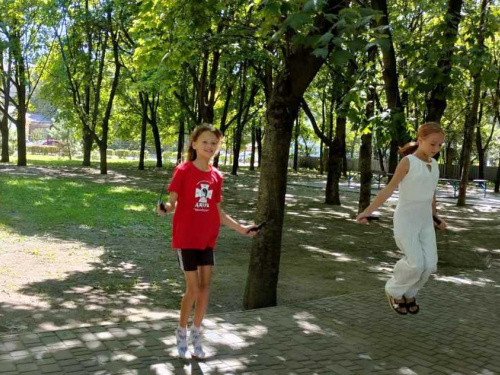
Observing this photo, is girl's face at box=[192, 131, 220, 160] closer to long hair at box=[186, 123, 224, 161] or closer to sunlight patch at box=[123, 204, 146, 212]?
long hair at box=[186, 123, 224, 161]

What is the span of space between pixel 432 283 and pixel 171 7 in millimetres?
5289

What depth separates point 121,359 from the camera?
14.4 feet

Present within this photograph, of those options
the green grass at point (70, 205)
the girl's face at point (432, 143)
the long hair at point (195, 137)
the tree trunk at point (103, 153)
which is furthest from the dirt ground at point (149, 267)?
the tree trunk at point (103, 153)

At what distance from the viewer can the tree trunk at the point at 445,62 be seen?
8.05 metres

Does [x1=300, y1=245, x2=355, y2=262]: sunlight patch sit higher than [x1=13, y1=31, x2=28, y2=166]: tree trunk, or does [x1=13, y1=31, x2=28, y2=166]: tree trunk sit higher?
[x1=13, y1=31, x2=28, y2=166]: tree trunk

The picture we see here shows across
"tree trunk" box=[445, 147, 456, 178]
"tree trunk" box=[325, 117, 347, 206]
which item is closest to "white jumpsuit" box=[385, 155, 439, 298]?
"tree trunk" box=[325, 117, 347, 206]

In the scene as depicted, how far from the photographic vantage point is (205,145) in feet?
14.6

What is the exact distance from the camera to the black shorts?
4.38 m

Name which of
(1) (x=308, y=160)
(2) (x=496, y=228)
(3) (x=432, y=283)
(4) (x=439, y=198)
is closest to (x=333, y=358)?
(3) (x=432, y=283)

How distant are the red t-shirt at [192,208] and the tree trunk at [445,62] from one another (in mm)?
4784

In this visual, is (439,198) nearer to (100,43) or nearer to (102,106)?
(100,43)

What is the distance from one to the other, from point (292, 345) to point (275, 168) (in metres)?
2.03

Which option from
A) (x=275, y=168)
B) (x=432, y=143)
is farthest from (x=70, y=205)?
(x=432, y=143)

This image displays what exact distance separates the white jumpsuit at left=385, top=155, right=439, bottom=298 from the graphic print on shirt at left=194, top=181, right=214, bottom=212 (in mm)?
1806
